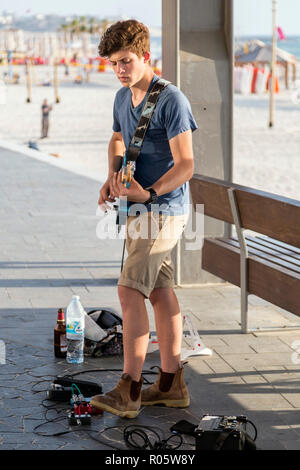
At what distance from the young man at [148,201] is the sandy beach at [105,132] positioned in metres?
9.18

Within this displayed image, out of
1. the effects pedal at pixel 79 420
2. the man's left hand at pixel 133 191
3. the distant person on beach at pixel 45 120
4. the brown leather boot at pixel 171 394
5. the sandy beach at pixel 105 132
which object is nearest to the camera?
the man's left hand at pixel 133 191

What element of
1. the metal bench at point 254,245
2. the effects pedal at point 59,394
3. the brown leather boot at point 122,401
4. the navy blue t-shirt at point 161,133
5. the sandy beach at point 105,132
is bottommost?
the sandy beach at point 105,132

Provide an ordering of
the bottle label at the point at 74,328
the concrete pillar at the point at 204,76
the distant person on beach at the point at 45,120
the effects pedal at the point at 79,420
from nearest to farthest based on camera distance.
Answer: the effects pedal at the point at 79,420 < the bottle label at the point at 74,328 < the concrete pillar at the point at 204,76 < the distant person on beach at the point at 45,120

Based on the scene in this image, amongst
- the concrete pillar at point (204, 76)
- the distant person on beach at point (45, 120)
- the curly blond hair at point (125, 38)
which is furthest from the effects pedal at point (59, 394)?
the distant person on beach at point (45, 120)

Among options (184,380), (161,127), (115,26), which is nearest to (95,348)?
(184,380)

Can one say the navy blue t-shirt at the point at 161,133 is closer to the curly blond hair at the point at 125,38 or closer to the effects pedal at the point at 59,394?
the curly blond hair at the point at 125,38

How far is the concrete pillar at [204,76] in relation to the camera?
7398mm

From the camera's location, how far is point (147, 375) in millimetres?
5281

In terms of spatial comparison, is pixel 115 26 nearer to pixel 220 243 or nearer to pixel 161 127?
pixel 161 127

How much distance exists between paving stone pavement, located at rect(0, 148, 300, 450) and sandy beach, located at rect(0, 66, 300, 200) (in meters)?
5.06

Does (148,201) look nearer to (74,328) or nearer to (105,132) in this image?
(74,328)
